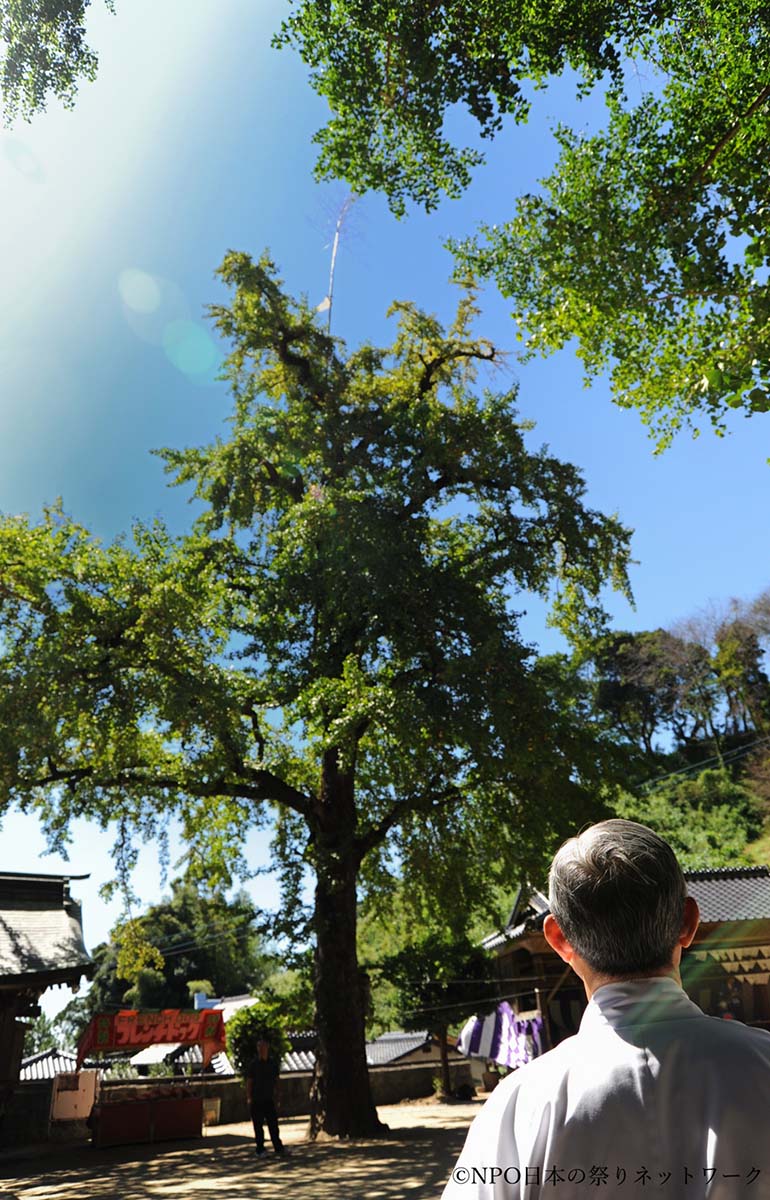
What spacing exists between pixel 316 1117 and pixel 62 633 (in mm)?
9834

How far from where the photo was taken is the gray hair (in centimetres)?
154

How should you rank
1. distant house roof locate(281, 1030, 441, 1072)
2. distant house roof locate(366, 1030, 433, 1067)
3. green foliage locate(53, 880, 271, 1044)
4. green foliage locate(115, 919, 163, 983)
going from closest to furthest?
green foliage locate(115, 919, 163, 983), distant house roof locate(281, 1030, 441, 1072), distant house roof locate(366, 1030, 433, 1067), green foliage locate(53, 880, 271, 1044)

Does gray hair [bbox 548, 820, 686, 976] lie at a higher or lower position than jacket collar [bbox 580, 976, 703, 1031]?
higher

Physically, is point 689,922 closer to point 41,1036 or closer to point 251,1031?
point 251,1031

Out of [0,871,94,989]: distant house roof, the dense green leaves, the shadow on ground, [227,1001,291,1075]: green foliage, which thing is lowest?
the shadow on ground

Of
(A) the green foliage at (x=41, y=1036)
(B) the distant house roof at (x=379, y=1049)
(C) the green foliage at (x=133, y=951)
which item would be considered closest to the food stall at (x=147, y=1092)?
(C) the green foliage at (x=133, y=951)

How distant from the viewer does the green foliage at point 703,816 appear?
1431 inches

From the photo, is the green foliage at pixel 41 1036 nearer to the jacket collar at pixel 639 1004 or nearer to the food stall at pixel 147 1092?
the food stall at pixel 147 1092

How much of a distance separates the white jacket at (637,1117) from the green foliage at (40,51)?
11.3 m

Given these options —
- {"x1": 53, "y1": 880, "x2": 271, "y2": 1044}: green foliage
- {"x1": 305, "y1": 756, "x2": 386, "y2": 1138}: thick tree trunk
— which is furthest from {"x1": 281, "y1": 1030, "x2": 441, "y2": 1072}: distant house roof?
{"x1": 305, "y1": 756, "x2": 386, "y2": 1138}: thick tree trunk

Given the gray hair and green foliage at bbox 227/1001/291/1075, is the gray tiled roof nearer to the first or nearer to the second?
green foliage at bbox 227/1001/291/1075

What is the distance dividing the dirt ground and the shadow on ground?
1cm

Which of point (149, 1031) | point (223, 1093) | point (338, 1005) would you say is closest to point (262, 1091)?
point (338, 1005)

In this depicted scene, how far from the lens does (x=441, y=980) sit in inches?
883
